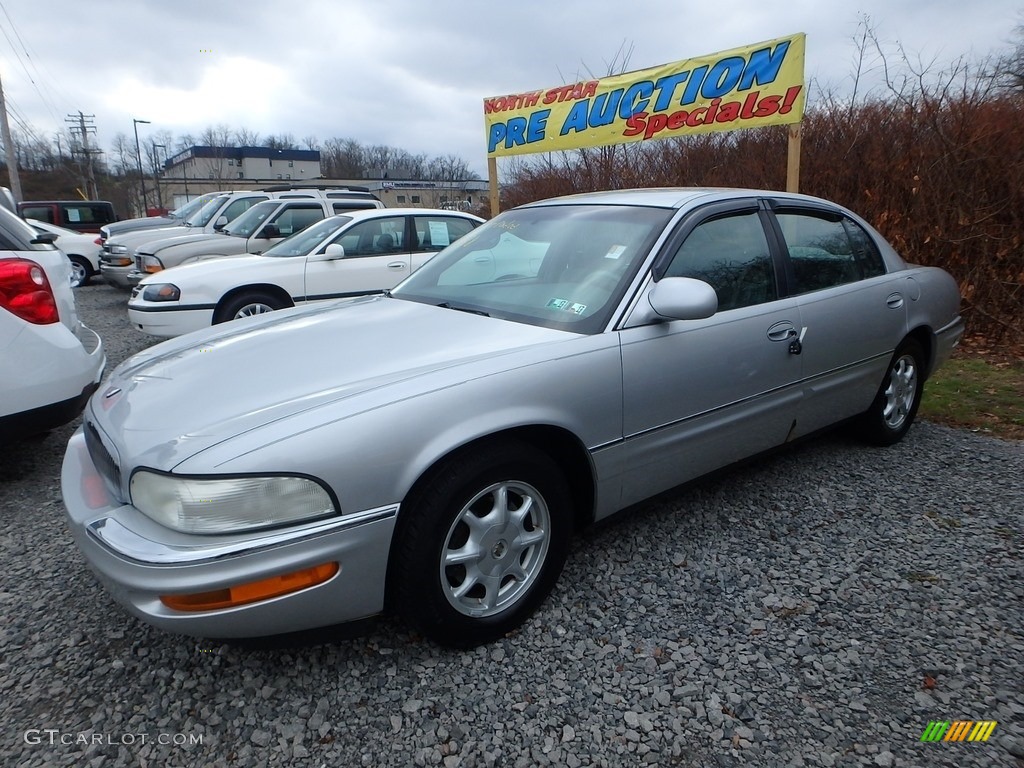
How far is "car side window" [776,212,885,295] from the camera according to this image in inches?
132

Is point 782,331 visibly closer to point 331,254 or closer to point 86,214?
point 331,254

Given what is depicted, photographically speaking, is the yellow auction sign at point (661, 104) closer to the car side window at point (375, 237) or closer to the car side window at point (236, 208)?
the car side window at point (375, 237)

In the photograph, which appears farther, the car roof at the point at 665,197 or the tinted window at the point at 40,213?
the tinted window at the point at 40,213

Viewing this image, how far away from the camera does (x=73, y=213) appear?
54.1ft

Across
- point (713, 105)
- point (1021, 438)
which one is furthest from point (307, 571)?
point (713, 105)

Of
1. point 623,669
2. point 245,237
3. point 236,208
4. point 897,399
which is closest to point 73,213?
point 236,208

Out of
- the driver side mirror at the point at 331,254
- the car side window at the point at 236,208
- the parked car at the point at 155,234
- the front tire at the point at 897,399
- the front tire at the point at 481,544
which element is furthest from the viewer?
the car side window at the point at 236,208

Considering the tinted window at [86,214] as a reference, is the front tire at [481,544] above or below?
below

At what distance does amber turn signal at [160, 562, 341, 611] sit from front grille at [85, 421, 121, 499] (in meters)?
0.51

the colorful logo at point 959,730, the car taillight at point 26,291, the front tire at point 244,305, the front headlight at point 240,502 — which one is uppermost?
the car taillight at point 26,291

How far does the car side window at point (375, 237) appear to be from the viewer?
707cm

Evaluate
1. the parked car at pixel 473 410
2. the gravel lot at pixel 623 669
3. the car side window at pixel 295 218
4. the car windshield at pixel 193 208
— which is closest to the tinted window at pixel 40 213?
the car windshield at pixel 193 208

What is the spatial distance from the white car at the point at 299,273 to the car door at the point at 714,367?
4568 mm

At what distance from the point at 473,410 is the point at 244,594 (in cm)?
84
